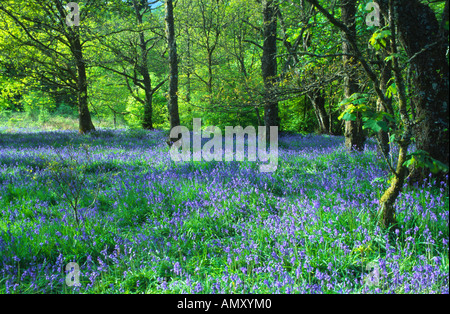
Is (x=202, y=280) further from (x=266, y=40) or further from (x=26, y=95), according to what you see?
(x=26, y=95)

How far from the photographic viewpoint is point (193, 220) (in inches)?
137

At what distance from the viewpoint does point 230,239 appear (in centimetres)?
297

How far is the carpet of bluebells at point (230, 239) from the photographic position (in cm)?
221

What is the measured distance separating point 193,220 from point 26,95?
15954mm

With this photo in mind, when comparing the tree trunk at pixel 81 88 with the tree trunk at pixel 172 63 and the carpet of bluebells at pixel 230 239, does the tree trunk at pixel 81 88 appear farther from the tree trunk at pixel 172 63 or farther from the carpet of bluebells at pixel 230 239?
the carpet of bluebells at pixel 230 239

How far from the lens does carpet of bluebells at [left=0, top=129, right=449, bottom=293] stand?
2.21m

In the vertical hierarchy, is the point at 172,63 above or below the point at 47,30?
below

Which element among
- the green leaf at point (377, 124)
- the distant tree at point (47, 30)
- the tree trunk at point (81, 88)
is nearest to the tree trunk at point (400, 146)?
the green leaf at point (377, 124)

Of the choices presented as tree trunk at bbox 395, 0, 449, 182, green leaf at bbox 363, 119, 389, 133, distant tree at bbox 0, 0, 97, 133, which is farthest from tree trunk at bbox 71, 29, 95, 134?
green leaf at bbox 363, 119, 389, 133
